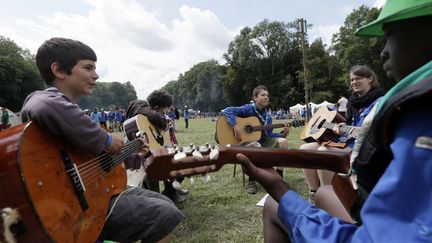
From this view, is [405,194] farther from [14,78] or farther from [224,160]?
[14,78]

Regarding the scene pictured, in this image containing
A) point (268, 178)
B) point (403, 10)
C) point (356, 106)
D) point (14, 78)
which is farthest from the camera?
point (14, 78)

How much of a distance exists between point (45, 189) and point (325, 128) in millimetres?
4173

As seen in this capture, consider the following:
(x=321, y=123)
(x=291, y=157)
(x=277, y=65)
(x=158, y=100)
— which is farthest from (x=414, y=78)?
(x=277, y=65)

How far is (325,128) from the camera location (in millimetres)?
4742

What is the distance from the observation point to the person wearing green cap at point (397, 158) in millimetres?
780

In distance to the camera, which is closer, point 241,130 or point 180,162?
point 180,162

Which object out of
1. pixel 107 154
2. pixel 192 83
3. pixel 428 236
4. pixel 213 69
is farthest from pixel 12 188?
pixel 192 83

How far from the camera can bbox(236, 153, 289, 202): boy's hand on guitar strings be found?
133 centimetres

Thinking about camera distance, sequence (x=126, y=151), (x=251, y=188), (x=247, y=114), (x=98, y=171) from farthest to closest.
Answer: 1. (x=247, y=114)
2. (x=251, y=188)
3. (x=126, y=151)
4. (x=98, y=171)

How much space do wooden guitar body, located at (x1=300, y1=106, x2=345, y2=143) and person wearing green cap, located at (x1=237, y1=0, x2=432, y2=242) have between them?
3.72 meters

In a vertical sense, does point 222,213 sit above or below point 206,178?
below

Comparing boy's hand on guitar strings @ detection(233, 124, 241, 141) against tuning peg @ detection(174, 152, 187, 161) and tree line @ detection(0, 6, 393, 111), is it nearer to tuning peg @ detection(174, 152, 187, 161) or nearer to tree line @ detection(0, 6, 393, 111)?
→ tuning peg @ detection(174, 152, 187, 161)

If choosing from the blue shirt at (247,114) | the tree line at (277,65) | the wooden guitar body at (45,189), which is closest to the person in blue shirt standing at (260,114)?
the blue shirt at (247,114)

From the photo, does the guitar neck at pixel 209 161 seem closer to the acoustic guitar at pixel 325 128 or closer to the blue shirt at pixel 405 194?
the blue shirt at pixel 405 194
